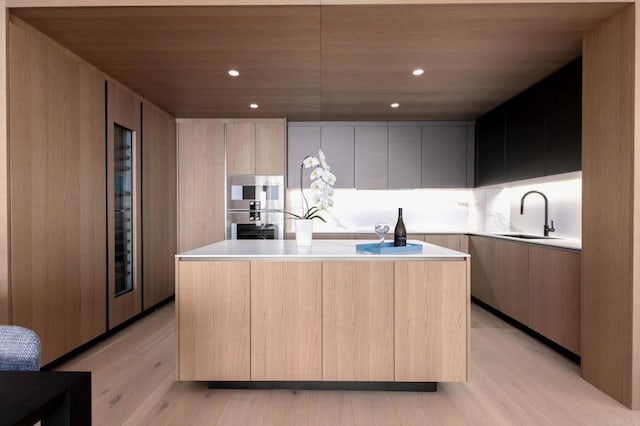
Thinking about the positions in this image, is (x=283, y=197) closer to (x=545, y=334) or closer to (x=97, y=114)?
(x=97, y=114)

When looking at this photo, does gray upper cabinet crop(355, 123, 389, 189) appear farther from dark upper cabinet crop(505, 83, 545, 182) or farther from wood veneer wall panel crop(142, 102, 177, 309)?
wood veneer wall panel crop(142, 102, 177, 309)

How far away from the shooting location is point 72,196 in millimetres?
2689

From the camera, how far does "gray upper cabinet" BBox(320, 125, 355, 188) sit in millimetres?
4703

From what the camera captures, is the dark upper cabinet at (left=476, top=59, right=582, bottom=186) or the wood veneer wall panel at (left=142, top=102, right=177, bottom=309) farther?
the wood veneer wall panel at (left=142, top=102, right=177, bottom=309)

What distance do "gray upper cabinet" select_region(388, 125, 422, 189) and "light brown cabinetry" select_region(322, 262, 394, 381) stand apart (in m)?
2.78

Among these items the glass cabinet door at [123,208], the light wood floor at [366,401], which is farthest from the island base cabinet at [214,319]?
the glass cabinet door at [123,208]

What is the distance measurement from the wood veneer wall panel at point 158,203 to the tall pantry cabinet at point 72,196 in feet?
0.08

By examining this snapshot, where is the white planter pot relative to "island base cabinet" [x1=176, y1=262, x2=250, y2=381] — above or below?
above

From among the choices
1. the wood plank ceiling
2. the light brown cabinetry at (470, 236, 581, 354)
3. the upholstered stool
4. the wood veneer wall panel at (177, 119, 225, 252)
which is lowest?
the light brown cabinetry at (470, 236, 581, 354)

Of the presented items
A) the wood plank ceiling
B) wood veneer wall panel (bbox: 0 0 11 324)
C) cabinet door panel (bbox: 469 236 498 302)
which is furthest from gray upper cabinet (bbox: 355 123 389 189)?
wood veneer wall panel (bbox: 0 0 11 324)

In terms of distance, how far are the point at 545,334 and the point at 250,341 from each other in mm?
2335

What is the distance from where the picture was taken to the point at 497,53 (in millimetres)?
2670

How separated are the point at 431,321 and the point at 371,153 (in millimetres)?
2969

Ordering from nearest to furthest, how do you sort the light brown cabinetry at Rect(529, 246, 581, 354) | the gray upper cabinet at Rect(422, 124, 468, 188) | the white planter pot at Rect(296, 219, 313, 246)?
the white planter pot at Rect(296, 219, 313, 246) < the light brown cabinetry at Rect(529, 246, 581, 354) < the gray upper cabinet at Rect(422, 124, 468, 188)
